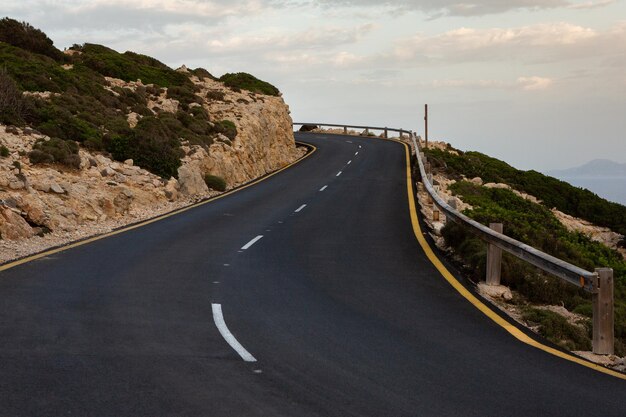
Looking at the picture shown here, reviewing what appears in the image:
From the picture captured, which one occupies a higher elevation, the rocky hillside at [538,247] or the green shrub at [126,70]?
the green shrub at [126,70]

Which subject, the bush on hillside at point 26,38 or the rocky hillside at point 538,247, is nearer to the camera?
the rocky hillside at point 538,247

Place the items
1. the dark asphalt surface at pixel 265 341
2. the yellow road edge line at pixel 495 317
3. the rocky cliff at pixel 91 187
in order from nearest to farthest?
the dark asphalt surface at pixel 265 341
the yellow road edge line at pixel 495 317
the rocky cliff at pixel 91 187

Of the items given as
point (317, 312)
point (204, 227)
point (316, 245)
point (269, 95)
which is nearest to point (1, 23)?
point (269, 95)

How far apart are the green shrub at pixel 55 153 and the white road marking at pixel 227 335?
12.7m

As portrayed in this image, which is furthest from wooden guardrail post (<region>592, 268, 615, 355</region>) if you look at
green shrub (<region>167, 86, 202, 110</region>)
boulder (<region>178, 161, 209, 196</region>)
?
green shrub (<region>167, 86, 202, 110</region>)

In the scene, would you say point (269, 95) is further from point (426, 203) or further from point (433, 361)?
point (433, 361)

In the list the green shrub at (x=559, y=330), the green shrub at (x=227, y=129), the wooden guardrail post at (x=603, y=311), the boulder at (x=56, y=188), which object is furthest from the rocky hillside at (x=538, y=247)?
the green shrub at (x=227, y=129)

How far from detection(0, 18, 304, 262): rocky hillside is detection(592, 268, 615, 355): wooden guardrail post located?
33.5 ft

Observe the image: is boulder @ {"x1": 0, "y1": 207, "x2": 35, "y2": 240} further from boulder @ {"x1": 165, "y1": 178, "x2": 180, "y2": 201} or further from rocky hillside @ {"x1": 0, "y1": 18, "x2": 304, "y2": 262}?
boulder @ {"x1": 165, "y1": 178, "x2": 180, "y2": 201}

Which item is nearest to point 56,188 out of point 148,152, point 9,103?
point 148,152

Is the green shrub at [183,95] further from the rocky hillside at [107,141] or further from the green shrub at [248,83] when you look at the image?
the green shrub at [248,83]

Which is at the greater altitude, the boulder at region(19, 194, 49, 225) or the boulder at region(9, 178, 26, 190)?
the boulder at region(9, 178, 26, 190)

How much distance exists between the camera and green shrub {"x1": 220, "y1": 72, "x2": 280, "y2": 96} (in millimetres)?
48375

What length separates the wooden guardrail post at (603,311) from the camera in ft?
23.3
